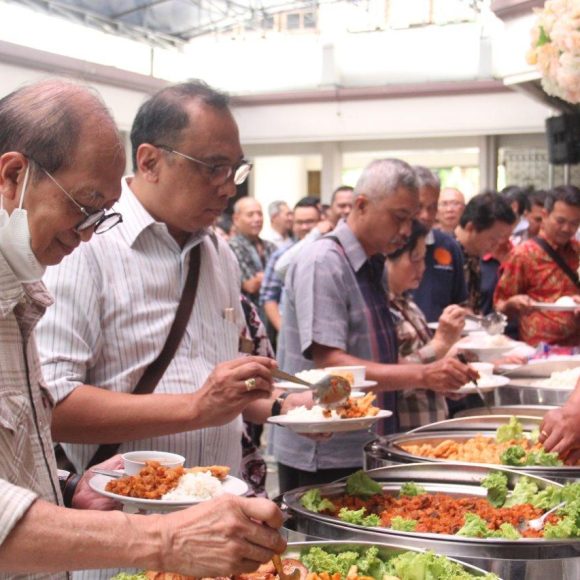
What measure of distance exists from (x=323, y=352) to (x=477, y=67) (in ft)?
36.0

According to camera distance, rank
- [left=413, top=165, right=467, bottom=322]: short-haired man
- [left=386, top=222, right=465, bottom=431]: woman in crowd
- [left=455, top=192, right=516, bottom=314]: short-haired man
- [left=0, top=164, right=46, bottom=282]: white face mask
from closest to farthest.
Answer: [left=0, top=164, right=46, bottom=282]: white face mask < [left=386, top=222, right=465, bottom=431]: woman in crowd < [left=413, top=165, right=467, bottom=322]: short-haired man < [left=455, top=192, right=516, bottom=314]: short-haired man

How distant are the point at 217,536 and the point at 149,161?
142cm

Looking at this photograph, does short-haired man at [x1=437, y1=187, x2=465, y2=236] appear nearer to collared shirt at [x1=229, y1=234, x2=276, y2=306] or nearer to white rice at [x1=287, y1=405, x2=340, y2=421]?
collared shirt at [x1=229, y1=234, x2=276, y2=306]

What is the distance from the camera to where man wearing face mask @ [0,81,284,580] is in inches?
57.2

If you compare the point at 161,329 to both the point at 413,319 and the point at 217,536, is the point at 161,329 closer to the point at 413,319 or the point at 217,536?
the point at 217,536

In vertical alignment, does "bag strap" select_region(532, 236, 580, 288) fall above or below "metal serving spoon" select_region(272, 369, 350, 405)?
above

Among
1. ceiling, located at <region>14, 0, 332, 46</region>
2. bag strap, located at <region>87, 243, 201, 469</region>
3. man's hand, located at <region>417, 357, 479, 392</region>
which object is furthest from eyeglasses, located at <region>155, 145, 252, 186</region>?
ceiling, located at <region>14, 0, 332, 46</region>

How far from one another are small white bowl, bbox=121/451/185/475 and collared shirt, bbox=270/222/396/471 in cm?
130

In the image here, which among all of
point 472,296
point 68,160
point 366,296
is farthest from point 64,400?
point 472,296

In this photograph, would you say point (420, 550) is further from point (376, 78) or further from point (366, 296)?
point (376, 78)

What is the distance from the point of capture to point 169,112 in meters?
2.66

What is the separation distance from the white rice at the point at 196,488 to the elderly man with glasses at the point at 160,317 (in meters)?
0.25

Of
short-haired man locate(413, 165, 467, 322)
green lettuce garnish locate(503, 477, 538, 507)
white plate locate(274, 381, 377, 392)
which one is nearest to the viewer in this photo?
green lettuce garnish locate(503, 477, 538, 507)

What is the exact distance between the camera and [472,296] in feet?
22.6
